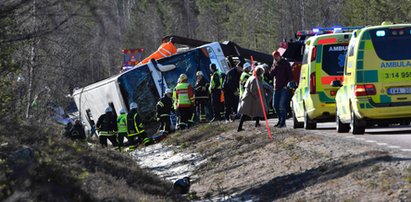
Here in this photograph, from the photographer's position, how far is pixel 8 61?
19.2 metres

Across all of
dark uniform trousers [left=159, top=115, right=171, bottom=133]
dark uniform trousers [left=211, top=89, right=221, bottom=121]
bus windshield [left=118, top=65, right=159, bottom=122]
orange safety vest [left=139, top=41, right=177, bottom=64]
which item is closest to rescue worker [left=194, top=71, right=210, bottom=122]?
dark uniform trousers [left=211, top=89, right=221, bottom=121]

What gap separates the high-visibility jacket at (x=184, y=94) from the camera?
29.6m

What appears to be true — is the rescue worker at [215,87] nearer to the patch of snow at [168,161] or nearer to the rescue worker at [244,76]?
the patch of snow at [168,161]

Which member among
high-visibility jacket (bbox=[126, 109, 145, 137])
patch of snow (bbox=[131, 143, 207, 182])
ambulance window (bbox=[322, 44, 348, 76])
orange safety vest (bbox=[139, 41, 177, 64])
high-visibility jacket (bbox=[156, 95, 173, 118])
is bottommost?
patch of snow (bbox=[131, 143, 207, 182])

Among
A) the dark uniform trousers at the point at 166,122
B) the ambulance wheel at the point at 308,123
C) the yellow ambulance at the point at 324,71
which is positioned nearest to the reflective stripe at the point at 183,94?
the dark uniform trousers at the point at 166,122

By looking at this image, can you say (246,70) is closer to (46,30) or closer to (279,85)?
(279,85)

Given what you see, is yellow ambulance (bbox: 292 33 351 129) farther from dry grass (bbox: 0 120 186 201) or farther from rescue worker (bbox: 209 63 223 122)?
rescue worker (bbox: 209 63 223 122)

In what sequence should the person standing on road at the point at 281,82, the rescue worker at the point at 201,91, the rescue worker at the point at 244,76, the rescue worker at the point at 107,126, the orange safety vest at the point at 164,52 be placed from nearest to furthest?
the person standing on road at the point at 281,82
the rescue worker at the point at 244,76
the rescue worker at the point at 107,126
the rescue worker at the point at 201,91
the orange safety vest at the point at 164,52

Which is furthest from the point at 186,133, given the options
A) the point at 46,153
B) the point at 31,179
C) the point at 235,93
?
the point at 31,179

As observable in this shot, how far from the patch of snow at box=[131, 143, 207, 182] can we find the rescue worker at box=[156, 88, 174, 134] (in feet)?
3.76

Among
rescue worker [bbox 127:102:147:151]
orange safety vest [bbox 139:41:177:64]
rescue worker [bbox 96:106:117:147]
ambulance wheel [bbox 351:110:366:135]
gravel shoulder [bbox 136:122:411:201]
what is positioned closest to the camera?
gravel shoulder [bbox 136:122:411:201]

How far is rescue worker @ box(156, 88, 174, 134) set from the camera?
1169 inches

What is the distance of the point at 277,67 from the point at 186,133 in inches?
251

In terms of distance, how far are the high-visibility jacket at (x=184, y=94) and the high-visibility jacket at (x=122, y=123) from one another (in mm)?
2396
